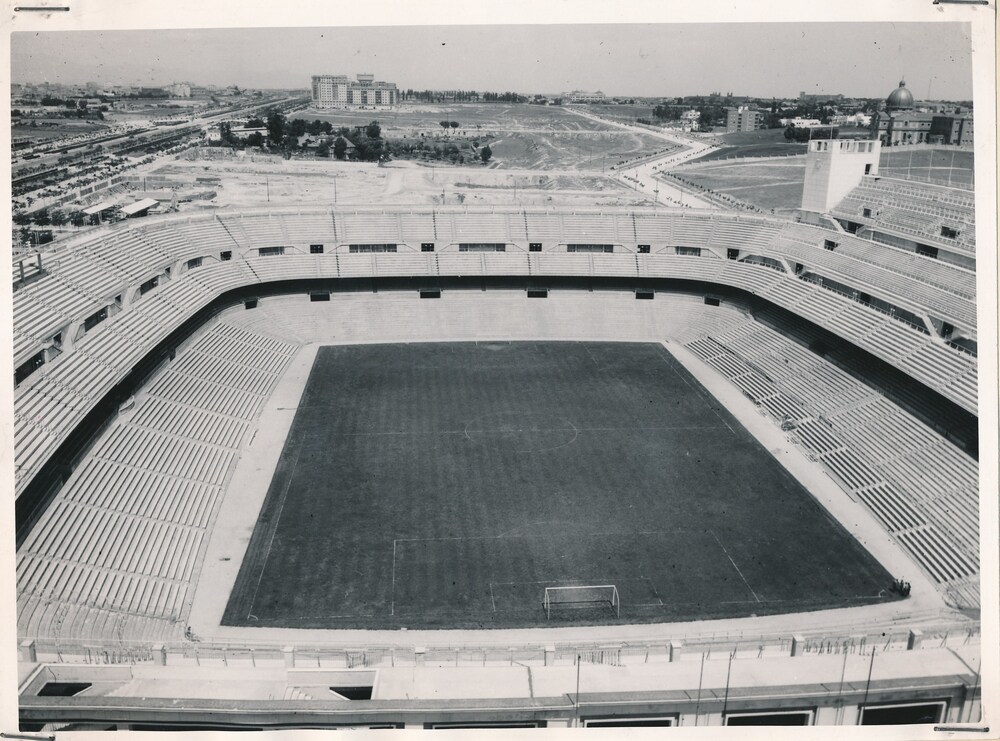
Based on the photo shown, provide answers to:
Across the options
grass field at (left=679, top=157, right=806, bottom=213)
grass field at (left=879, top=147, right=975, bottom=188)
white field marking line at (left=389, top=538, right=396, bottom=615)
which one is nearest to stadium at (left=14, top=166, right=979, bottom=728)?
white field marking line at (left=389, top=538, right=396, bottom=615)

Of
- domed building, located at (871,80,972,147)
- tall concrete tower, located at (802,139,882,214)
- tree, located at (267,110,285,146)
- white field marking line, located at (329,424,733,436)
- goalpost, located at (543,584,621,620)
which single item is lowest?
goalpost, located at (543,584,621,620)

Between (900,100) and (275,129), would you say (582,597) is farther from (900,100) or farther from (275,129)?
(900,100)

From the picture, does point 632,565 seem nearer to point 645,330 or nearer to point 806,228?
point 645,330

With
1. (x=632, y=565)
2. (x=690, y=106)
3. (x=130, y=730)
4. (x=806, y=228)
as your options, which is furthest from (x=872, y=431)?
(x=690, y=106)

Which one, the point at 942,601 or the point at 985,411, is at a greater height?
the point at 985,411

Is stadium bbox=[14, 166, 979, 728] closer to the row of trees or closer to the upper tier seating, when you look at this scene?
the upper tier seating

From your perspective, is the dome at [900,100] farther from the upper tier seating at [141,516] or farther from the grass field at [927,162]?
the upper tier seating at [141,516]
